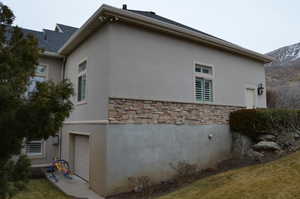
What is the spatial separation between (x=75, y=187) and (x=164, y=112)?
3.93m

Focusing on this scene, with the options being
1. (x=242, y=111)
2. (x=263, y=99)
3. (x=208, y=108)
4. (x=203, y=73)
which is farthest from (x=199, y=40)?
(x=263, y=99)

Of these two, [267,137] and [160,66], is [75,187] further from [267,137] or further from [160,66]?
[267,137]

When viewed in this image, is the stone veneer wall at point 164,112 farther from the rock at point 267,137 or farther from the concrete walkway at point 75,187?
the concrete walkway at point 75,187

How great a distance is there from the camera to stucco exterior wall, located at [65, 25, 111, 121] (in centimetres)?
646

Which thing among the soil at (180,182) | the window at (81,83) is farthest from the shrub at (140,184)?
the window at (81,83)

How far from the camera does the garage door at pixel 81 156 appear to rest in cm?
762

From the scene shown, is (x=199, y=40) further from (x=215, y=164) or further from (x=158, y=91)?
(x=215, y=164)

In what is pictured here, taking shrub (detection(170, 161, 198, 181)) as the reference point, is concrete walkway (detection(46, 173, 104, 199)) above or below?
below

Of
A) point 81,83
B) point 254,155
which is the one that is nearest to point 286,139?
point 254,155

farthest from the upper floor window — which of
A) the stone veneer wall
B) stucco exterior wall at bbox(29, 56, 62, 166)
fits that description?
the stone veneer wall

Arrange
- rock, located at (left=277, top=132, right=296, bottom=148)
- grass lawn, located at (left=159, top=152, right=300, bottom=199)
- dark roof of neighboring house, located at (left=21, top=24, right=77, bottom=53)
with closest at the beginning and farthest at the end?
grass lawn, located at (left=159, top=152, right=300, bottom=199)
rock, located at (left=277, top=132, right=296, bottom=148)
dark roof of neighboring house, located at (left=21, top=24, right=77, bottom=53)

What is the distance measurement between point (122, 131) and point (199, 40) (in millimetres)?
4910

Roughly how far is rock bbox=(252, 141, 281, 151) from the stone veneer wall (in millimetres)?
1581

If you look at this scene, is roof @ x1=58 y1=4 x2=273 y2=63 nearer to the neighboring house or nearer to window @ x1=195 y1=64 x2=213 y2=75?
the neighboring house
